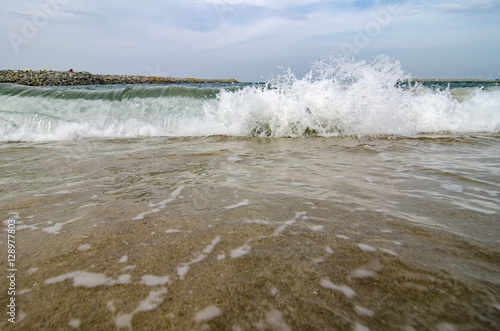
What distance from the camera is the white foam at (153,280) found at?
1094 mm

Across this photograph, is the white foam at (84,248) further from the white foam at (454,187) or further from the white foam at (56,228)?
the white foam at (454,187)

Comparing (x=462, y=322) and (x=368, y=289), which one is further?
(x=368, y=289)

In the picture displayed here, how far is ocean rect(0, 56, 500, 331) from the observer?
94 cm

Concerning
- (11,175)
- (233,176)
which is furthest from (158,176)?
(11,175)

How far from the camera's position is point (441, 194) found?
6.92ft

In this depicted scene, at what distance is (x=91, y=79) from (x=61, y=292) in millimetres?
34591

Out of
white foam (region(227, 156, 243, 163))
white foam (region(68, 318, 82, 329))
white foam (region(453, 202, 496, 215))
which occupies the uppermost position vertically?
white foam (region(68, 318, 82, 329))

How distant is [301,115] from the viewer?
615cm

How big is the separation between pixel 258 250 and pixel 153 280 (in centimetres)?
45

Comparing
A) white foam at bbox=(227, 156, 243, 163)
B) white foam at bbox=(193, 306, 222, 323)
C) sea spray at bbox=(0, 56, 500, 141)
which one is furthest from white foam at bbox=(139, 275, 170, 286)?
sea spray at bbox=(0, 56, 500, 141)

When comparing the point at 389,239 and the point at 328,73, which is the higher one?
the point at 328,73

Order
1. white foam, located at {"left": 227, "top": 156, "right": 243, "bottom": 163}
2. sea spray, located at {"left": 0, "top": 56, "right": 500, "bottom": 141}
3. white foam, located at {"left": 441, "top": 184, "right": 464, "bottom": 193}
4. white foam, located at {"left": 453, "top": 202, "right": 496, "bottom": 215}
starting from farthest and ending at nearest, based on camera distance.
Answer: sea spray, located at {"left": 0, "top": 56, "right": 500, "bottom": 141}, white foam, located at {"left": 227, "top": 156, "right": 243, "bottom": 163}, white foam, located at {"left": 441, "top": 184, "right": 464, "bottom": 193}, white foam, located at {"left": 453, "top": 202, "right": 496, "bottom": 215}

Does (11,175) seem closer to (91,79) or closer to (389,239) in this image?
(389,239)

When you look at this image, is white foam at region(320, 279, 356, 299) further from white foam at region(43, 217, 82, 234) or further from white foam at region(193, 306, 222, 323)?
white foam at region(43, 217, 82, 234)
